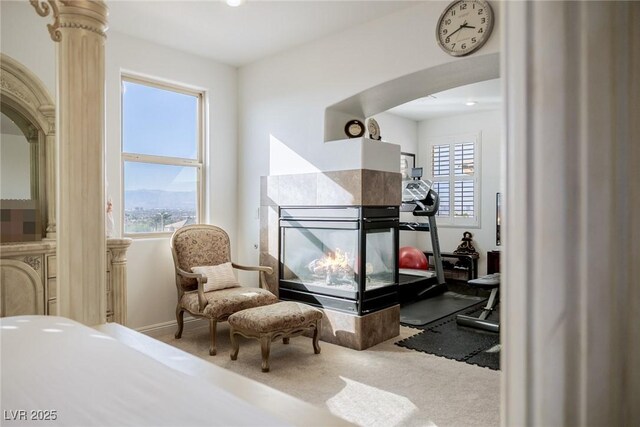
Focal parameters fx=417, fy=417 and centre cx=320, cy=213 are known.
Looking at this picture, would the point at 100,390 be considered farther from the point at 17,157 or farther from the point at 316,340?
the point at 17,157

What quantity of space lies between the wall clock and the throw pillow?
9.52 ft

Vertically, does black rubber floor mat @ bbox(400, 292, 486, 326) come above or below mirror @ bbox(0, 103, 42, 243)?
below

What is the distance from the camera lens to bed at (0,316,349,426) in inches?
32.3

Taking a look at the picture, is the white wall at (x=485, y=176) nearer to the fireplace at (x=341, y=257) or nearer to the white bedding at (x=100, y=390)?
the fireplace at (x=341, y=257)

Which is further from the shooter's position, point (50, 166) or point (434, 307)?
point (434, 307)

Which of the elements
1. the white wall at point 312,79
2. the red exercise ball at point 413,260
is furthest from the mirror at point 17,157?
the red exercise ball at point 413,260

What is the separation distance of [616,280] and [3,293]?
3.60 meters

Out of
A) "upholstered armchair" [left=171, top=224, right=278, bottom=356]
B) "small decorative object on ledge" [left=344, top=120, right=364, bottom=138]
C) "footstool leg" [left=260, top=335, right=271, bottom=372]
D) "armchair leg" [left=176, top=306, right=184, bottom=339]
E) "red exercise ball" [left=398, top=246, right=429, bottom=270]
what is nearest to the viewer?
"footstool leg" [left=260, top=335, right=271, bottom=372]

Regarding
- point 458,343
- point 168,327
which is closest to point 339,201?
point 458,343

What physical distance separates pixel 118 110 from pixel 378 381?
11.0 ft

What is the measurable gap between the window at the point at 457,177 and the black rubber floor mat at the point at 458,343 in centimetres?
308

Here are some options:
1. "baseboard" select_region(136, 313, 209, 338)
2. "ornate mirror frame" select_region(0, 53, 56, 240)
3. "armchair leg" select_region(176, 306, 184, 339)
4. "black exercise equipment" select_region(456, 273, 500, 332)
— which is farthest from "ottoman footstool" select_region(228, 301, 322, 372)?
"black exercise equipment" select_region(456, 273, 500, 332)

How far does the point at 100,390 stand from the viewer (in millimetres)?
931

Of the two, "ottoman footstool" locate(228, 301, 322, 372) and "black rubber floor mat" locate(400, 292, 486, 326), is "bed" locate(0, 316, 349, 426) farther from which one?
"black rubber floor mat" locate(400, 292, 486, 326)
